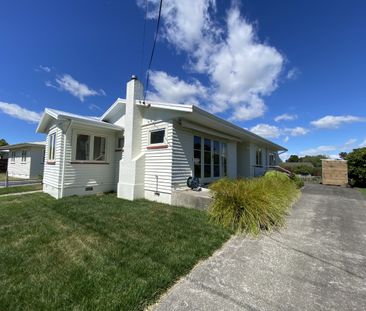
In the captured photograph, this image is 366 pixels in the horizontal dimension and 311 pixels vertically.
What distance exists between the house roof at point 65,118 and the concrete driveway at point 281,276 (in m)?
7.63

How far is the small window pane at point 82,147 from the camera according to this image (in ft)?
29.1

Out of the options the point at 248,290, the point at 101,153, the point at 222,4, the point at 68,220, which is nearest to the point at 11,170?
the point at 101,153

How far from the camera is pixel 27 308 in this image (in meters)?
2.12

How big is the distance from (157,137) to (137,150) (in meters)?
1.14

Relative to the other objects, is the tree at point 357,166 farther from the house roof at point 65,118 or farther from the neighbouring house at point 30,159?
the neighbouring house at point 30,159

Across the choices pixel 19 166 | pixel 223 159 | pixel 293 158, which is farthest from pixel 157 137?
pixel 293 158

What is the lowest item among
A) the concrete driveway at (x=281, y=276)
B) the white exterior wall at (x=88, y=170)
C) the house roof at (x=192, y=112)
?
the concrete driveway at (x=281, y=276)

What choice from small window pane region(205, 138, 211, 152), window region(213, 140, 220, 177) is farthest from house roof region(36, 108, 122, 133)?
window region(213, 140, 220, 177)


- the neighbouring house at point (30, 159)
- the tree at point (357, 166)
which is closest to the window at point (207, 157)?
the tree at point (357, 166)

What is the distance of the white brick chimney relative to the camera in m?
8.19

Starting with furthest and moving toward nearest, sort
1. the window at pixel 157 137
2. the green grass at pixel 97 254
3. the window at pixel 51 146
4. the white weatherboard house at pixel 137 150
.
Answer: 1. the window at pixel 51 146
2. the window at pixel 157 137
3. the white weatherboard house at pixel 137 150
4. the green grass at pixel 97 254

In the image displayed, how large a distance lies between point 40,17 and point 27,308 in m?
9.35

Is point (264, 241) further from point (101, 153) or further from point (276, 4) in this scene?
point (276, 4)

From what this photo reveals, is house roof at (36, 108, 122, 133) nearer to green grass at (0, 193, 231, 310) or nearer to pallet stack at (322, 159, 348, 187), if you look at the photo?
green grass at (0, 193, 231, 310)
